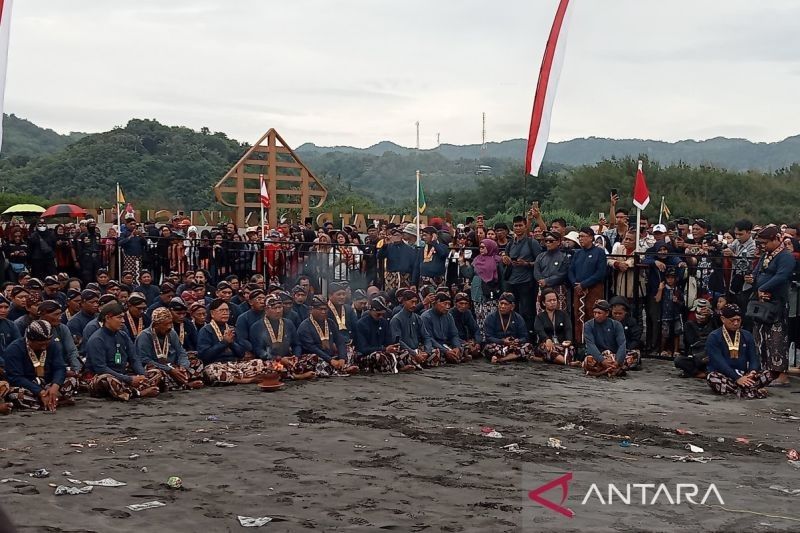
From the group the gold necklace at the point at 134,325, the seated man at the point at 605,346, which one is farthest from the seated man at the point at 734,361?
the gold necklace at the point at 134,325

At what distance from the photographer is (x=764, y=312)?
38.5ft

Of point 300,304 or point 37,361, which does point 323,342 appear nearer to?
point 300,304

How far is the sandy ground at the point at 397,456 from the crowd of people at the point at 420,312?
1.77ft

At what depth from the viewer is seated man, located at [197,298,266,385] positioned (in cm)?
1167

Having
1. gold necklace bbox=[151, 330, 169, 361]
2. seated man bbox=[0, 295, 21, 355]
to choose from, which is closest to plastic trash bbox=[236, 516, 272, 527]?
seated man bbox=[0, 295, 21, 355]

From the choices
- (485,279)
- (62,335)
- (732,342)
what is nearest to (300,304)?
(485,279)

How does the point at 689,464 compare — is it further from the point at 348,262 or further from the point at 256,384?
the point at 348,262

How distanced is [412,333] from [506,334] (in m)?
1.52

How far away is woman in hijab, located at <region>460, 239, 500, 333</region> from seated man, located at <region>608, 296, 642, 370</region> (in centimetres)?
191

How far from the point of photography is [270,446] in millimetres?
8320

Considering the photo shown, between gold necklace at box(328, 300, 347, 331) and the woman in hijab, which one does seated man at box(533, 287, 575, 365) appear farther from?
gold necklace at box(328, 300, 347, 331)

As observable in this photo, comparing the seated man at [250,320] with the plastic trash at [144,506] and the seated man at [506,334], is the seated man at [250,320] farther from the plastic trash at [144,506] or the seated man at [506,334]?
the plastic trash at [144,506]

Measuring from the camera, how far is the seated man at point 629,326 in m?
13.1

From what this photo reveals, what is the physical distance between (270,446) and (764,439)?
4.50 metres
